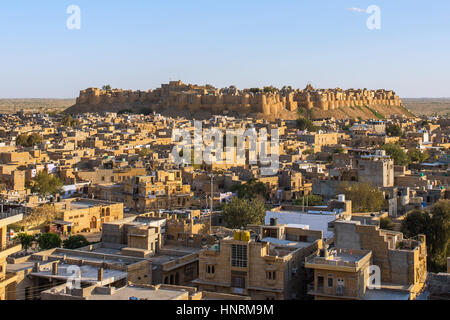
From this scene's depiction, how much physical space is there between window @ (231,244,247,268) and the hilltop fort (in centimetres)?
6438

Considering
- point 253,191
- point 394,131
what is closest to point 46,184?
point 253,191

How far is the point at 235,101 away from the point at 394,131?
26.9m

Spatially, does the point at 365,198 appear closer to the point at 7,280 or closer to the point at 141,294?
the point at 141,294

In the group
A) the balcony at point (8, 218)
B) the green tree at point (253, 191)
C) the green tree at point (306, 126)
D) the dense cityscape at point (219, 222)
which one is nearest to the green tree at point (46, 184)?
the dense cityscape at point (219, 222)

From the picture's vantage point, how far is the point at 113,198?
29.1 m

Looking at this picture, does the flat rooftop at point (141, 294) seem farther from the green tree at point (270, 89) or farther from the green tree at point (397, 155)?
the green tree at point (270, 89)

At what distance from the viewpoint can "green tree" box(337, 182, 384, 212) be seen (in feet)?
76.3

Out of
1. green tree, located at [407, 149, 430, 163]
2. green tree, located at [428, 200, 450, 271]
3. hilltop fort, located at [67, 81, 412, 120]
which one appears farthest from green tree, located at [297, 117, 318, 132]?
green tree, located at [428, 200, 450, 271]

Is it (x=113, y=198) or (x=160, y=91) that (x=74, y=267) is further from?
(x=160, y=91)

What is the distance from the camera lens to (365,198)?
23.7m

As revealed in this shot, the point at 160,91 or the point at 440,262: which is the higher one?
the point at 160,91

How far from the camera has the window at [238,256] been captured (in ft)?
44.8
